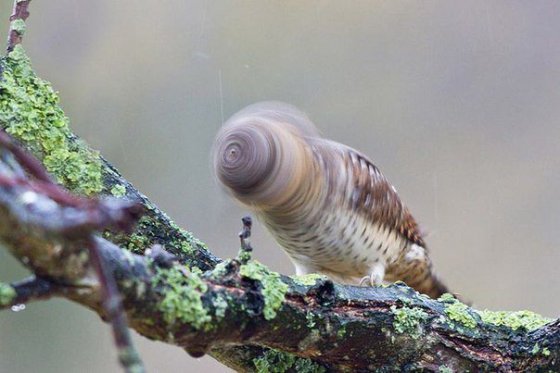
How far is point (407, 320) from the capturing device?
1358 mm

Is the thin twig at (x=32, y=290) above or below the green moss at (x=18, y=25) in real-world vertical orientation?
below

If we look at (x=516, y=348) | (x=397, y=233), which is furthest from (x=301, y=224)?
(x=516, y=348)

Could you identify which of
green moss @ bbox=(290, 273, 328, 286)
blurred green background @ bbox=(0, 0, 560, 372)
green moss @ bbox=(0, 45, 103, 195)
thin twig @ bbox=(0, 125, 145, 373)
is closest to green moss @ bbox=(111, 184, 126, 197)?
green moss @ bbox=(0, 45, 103, 195)

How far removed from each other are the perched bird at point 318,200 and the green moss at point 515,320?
0.49 metres

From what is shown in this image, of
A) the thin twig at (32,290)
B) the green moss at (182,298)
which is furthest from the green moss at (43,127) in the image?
the thin twig at (32,290)

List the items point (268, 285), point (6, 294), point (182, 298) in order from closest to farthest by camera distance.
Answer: point (6, 294) → point (182, 298) → point (268, 285)

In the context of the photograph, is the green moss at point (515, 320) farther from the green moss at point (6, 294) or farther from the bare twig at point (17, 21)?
the bare twig at point (17, 21)

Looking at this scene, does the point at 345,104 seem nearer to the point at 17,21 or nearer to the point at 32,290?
the point at 17,21

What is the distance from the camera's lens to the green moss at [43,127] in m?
1.46

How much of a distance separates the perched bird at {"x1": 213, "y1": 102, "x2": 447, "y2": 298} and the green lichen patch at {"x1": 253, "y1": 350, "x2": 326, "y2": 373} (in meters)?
0.37

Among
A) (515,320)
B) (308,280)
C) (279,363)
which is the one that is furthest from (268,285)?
(515,320)

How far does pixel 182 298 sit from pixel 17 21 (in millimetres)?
852

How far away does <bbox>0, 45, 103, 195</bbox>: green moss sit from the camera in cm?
146

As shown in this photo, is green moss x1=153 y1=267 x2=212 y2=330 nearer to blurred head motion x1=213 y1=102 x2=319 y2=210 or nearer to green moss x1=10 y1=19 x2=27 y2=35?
blurred head motion x1=213 y1=102 x2=319 y2=210
